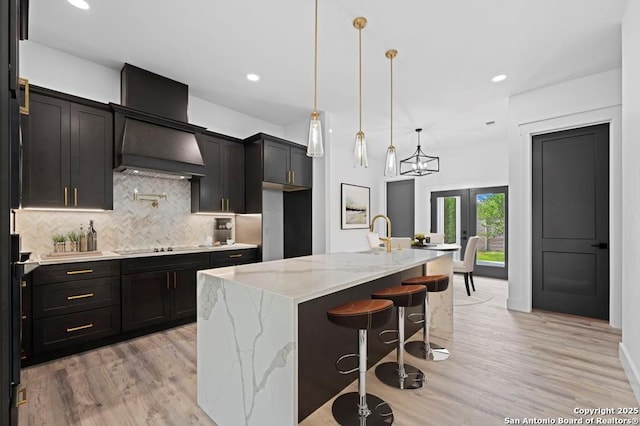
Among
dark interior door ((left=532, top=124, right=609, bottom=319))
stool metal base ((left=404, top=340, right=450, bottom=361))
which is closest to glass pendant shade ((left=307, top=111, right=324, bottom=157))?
stool metal base ((left=404, top=340, right=450, bottom=361))

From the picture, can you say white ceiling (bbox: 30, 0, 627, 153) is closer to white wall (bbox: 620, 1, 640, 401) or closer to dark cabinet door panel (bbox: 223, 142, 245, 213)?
white wall (bbox: 620, 1, 640, 401)

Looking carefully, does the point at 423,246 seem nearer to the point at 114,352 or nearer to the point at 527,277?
the point at 527,277

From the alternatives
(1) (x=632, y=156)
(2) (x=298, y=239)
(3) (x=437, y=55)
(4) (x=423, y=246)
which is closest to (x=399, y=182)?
(4) (x=423, y=246)

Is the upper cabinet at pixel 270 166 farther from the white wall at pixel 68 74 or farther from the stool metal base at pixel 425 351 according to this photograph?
the stool metal base at pixel 425 351

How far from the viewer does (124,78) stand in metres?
3.38

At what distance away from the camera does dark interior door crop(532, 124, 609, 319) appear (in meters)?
3.60

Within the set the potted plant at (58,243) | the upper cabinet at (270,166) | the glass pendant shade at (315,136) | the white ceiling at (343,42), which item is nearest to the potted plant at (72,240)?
the potted plant at (58,243)

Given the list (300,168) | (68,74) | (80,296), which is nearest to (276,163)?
(300,168)

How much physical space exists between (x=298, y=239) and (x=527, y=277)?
3345 millimetres

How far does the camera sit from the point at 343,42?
299 cm

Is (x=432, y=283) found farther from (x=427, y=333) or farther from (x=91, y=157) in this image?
(x=91, y=157)

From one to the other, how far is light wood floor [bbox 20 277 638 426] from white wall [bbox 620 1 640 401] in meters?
0.23

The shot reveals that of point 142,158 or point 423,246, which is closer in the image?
point 142,158

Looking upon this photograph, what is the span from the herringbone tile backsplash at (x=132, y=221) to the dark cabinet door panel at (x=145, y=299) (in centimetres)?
62
